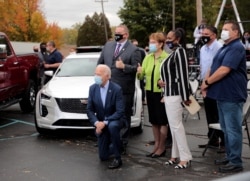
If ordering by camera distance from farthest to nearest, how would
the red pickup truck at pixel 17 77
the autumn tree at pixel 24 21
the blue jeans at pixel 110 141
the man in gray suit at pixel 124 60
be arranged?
the autumn tree at pixel 24 21
the red pickup truck at pixel 17 77
the man in gray suit at pixel 124 60
the blue jeans at pixel 110 141

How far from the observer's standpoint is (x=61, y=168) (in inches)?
249

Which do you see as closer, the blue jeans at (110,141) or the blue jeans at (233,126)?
the blue jeans at (233,126)

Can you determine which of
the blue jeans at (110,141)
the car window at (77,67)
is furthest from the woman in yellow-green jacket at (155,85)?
the car window at (77,67)

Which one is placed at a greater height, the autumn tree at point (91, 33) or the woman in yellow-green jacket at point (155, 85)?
the woman in yellow-green jacket at point (155, 85)

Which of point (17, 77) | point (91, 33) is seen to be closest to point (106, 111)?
point (17, 77)

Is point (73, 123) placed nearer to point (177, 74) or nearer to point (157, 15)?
point (177, 74)

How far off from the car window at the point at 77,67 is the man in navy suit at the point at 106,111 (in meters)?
2.80

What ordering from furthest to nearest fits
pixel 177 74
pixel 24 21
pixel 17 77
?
pixel 24 21, pixel 17 77, pixel 177 74

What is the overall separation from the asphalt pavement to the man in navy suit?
0.88 feet

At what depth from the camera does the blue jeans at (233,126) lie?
5844 millimetres

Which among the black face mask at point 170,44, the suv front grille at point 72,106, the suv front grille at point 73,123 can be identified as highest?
the black face mask at point 170,44

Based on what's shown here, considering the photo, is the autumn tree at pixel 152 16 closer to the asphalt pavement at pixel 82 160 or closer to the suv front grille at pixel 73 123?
the asphalt pavement at pixel 82 160

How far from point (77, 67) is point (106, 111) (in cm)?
334

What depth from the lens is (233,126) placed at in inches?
233
